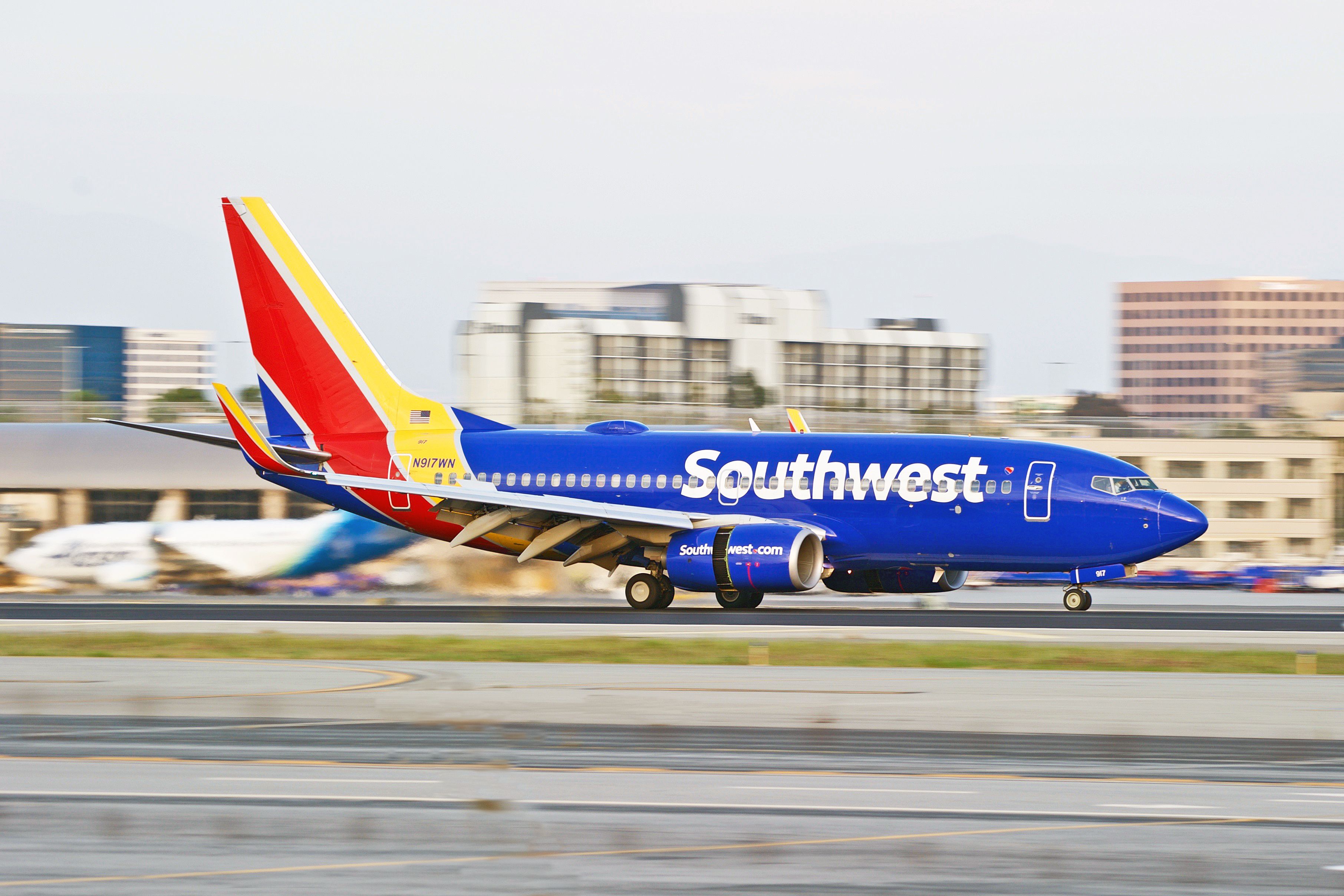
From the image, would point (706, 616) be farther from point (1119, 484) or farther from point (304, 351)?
point (304, 351)

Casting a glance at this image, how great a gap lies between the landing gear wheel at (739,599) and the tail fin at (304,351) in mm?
8789

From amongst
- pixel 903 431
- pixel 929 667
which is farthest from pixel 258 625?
pixel 903 431

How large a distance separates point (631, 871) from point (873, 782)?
3.64m

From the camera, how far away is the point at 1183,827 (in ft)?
35.7

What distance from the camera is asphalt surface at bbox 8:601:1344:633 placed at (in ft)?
96.7

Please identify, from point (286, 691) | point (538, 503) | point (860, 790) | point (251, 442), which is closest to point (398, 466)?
point (251, 442)

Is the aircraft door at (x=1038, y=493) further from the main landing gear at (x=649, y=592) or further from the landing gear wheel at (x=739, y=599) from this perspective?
the main landing gear at (x=649, y=592)

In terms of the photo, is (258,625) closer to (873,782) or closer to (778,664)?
(778,664)

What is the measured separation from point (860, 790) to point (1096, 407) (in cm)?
15069

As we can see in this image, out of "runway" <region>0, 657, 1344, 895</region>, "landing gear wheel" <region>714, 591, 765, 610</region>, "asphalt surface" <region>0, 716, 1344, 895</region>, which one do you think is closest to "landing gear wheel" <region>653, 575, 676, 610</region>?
"landing gear wheel" <region>714, 591, 765, 610</region>

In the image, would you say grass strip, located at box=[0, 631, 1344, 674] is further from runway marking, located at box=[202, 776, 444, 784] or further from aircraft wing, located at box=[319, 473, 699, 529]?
runway marking, located at box=[202, 776, 444, 784]

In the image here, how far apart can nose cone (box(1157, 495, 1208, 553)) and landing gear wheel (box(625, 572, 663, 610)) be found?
36.9ft

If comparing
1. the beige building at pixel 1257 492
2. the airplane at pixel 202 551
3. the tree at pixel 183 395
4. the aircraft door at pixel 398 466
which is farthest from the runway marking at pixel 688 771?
the tree at pixel 183 395

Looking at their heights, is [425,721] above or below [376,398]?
below
